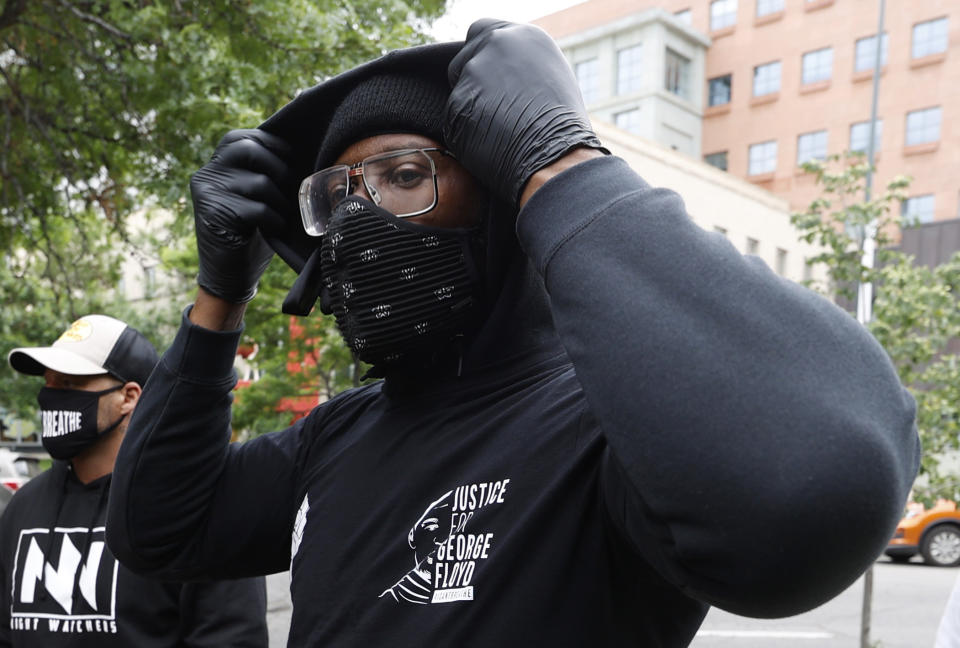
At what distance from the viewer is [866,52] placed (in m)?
39.7

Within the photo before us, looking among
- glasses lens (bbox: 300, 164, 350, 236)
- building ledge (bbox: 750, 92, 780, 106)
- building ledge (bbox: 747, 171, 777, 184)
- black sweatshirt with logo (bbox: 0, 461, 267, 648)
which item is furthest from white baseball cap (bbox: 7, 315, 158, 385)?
building ledge (bbox: 750, 92, 780, 106)

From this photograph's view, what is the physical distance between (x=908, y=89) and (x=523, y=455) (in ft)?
139

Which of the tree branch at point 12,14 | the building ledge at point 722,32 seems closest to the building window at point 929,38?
the building ledge at point 722,32

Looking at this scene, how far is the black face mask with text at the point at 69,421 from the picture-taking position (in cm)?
326

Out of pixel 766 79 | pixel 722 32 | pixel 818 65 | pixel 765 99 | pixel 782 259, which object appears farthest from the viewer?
pixel 722 32

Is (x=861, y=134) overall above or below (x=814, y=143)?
above

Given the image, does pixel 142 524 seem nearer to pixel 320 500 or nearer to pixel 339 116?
pixel 320 500

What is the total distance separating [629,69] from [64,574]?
42025 mm

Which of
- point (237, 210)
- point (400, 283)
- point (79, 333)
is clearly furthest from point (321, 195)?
point (79, 333)

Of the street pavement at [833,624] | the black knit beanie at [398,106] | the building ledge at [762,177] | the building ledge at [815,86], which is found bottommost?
the building ledge at [762,177]

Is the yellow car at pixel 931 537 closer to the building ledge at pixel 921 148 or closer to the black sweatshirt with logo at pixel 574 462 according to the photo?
the black sweatshirt with logo at pixel 574 462

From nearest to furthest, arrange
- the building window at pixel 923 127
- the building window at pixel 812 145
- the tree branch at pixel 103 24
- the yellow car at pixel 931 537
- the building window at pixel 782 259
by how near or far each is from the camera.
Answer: the tree branch at pixel 103 24 < the yellow car at pixel 931 537 < the building window at pixel 782 259 < the building window at pixel 923 127 < the building window at pixel 812 145

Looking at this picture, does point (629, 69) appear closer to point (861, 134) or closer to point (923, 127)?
point (861, 134)

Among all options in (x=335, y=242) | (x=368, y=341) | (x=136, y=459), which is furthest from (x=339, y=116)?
(x=136, y=459)
